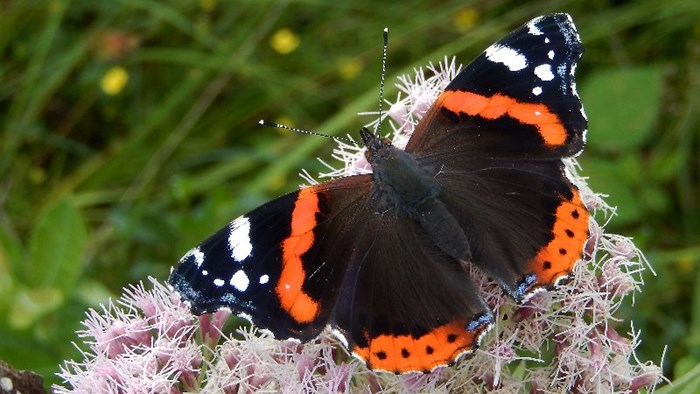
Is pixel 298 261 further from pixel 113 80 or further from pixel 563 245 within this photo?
pixel 113 80

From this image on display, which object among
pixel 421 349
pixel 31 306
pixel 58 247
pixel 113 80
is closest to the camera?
pixel 421 349

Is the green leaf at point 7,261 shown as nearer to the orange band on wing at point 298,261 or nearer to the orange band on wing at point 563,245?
the orange band on wing at point 298,261

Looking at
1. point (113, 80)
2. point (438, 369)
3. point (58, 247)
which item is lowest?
point (438, 369)

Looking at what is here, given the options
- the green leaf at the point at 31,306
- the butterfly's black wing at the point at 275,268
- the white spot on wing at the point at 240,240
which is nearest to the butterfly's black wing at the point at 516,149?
the butterfly's black wing at the point at 275,268

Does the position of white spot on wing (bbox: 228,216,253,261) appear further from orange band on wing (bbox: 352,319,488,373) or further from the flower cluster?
orange band on wing (bbox: 352,319,488,373)

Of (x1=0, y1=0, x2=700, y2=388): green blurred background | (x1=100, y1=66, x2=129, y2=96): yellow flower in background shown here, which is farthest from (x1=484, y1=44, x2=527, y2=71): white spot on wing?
(x1=100, y1=66, x2=129, y2=96): yellow flower in background

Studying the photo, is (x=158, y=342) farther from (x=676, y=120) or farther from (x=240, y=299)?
(x=676, y=120)

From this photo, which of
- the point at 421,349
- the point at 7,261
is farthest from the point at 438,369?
the point at 7,261
